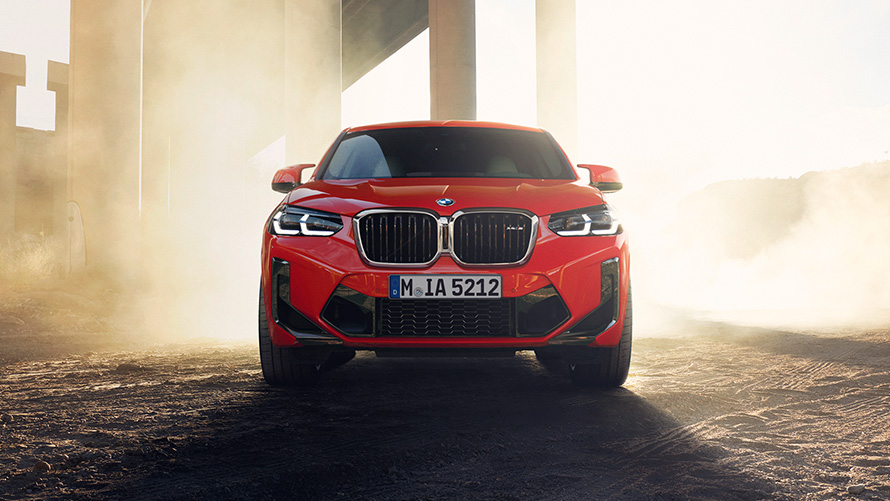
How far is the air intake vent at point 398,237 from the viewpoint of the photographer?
3.48 metres

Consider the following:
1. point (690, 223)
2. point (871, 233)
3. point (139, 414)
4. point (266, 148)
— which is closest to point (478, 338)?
point (139, 414)

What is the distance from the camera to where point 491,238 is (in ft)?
11.5

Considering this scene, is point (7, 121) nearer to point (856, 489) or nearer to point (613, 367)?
point (613, 367)

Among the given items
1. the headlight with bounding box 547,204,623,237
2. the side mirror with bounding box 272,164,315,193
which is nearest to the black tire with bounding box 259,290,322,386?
the side mirror with bounding box 272,164,315,193

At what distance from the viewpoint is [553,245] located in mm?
3510

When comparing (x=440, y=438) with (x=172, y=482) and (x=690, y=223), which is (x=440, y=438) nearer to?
(x=172, y=482)

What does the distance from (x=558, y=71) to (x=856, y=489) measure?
14.1 metres

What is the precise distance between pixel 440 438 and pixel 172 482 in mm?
1092

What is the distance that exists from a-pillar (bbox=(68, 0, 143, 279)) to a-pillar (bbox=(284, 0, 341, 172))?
134 inches

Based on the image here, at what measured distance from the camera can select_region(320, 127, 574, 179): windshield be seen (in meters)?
4.61

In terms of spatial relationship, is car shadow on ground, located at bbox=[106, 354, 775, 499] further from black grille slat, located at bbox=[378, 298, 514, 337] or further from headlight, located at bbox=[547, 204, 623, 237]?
headlight, located at bbox=[547, 204, 623, 237]

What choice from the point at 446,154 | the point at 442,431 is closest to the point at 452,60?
the point at 446,154

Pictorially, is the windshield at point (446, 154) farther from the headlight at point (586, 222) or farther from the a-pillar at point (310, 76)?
the a-pillar at point (310, 76)

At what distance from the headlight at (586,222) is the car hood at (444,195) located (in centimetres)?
4
